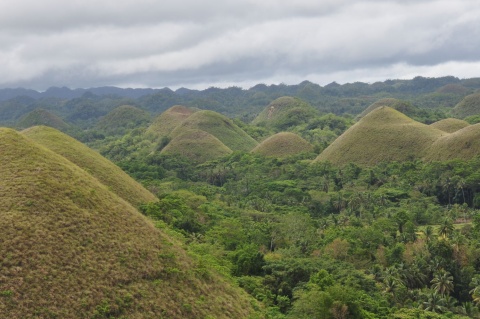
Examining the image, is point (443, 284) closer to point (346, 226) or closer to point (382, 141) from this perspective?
point (346, 226)

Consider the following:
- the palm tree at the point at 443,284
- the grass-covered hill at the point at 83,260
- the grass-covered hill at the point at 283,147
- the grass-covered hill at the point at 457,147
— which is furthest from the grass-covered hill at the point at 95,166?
the grass-covered hill at the point at 283,147

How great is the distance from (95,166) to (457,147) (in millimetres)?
91720

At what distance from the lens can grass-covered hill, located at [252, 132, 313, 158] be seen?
16432 centimetres

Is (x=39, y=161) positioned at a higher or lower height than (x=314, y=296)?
higher

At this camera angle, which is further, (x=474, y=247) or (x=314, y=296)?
(x=474, y=247)

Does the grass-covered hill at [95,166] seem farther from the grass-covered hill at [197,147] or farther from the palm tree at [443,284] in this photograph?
the grass-covered hill at [197,147]

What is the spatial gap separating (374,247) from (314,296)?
24892 millimetres

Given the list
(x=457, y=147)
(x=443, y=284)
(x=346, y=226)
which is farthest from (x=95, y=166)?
(x=457, y=147)

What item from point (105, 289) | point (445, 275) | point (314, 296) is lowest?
point (445, 275)

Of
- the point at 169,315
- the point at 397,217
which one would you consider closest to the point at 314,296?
the point at 169,315

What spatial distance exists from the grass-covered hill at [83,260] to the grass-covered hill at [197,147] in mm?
118976

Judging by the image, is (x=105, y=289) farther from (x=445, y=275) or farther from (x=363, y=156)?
(x=363, y=156)

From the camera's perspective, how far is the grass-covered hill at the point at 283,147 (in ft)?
539

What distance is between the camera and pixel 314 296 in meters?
38.6
